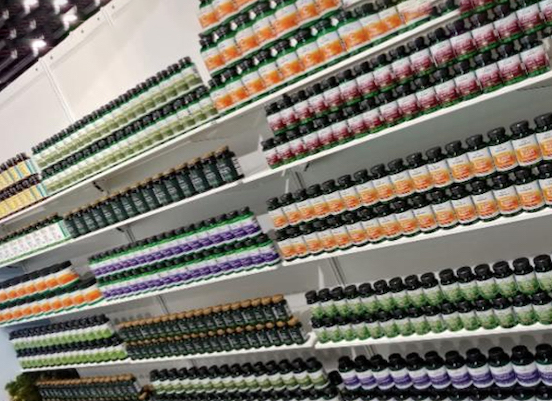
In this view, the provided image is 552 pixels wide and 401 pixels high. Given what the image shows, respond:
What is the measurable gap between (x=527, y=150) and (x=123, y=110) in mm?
2393

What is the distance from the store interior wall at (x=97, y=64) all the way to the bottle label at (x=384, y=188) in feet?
4.86

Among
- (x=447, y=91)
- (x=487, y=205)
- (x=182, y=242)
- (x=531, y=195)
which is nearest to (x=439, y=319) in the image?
(x=487, y=205)

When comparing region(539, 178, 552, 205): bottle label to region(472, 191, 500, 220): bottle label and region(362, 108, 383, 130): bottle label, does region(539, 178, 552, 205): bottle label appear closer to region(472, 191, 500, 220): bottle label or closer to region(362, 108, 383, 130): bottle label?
region(472, 191, 500, 220): bottle label

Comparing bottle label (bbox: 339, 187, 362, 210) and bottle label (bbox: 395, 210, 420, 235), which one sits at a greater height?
bottle label (bbox: 339, 187, 362, 210)

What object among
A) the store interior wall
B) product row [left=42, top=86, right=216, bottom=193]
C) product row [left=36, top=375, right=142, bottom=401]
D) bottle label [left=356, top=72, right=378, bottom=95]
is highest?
the store interior wall

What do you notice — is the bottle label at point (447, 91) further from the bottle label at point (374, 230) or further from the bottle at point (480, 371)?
the bottle at point (480, 371)

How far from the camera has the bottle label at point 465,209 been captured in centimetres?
231

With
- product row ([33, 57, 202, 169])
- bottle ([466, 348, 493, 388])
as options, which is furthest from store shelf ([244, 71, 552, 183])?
bottle ([466, 348, 493, 388])

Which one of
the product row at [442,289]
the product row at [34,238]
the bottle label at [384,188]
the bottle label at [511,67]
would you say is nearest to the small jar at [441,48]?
the bottle label at [511,67]

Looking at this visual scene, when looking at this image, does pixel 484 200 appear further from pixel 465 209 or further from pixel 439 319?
pixel 439 319

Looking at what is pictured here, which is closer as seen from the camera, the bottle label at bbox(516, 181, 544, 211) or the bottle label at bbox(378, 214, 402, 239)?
the bottle label at bbox(516, 181, 544, 211)

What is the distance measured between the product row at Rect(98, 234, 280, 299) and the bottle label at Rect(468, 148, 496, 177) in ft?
4.21

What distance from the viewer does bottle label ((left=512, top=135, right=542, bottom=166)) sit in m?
2.10

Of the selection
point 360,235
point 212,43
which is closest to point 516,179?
point 360,235
